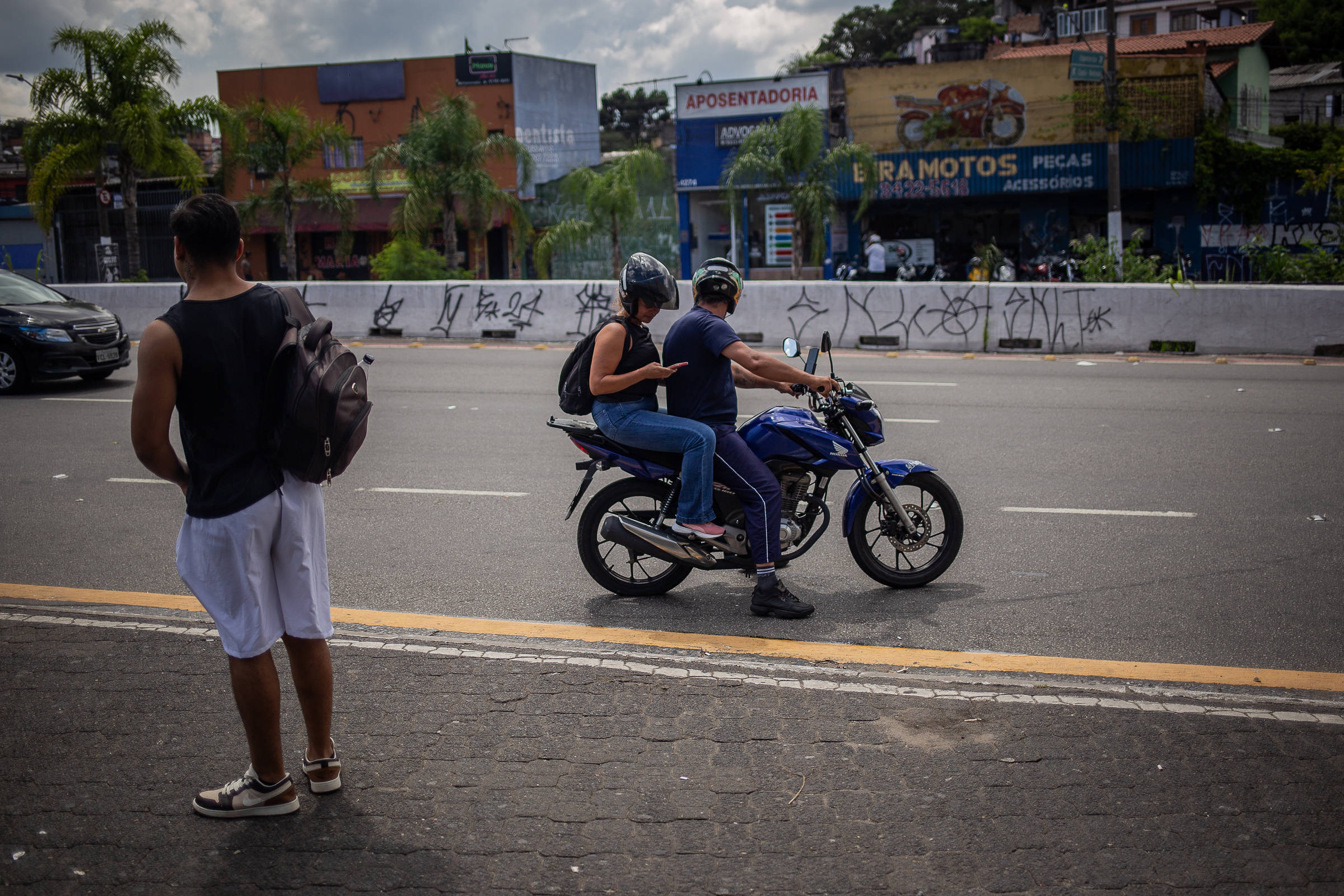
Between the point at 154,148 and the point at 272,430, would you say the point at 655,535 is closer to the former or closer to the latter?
the point at 272,430

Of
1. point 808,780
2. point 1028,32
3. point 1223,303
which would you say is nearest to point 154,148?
point 1223,303

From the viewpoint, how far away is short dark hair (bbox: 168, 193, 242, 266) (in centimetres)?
306

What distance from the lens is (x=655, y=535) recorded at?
17.1 feet

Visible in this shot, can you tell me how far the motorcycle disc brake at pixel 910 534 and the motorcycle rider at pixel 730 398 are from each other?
2.15 feet

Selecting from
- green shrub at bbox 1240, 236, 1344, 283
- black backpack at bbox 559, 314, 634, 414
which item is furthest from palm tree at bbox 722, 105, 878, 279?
black backpack at bbox 559, 314, 634, 414

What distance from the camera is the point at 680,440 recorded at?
16.6 ft

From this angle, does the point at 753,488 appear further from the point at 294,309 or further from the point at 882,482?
the point at 294,309

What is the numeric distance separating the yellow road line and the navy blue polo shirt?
1.04m

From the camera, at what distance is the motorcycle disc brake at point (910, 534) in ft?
18.0

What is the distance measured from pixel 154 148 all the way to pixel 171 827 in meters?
24.1

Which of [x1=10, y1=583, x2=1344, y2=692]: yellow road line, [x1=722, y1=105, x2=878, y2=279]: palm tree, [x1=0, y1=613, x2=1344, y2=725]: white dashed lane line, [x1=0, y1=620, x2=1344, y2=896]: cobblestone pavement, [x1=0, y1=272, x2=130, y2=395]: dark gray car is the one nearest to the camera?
[x1=0, y1=620, x2=1344, y2=896]: cobblestone pavement

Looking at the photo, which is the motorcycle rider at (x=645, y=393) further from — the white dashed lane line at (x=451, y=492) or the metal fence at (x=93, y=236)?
the metal fence at (x=93, y=236)

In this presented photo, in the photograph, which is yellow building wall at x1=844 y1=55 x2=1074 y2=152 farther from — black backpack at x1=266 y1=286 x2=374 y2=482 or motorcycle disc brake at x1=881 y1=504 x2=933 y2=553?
black backpack at x1=266 y1=286 x2=374 y2=482

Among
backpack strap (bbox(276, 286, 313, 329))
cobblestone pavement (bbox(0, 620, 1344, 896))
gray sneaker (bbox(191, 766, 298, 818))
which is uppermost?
backpack strap (bbox(276, 286, 313, 329))
